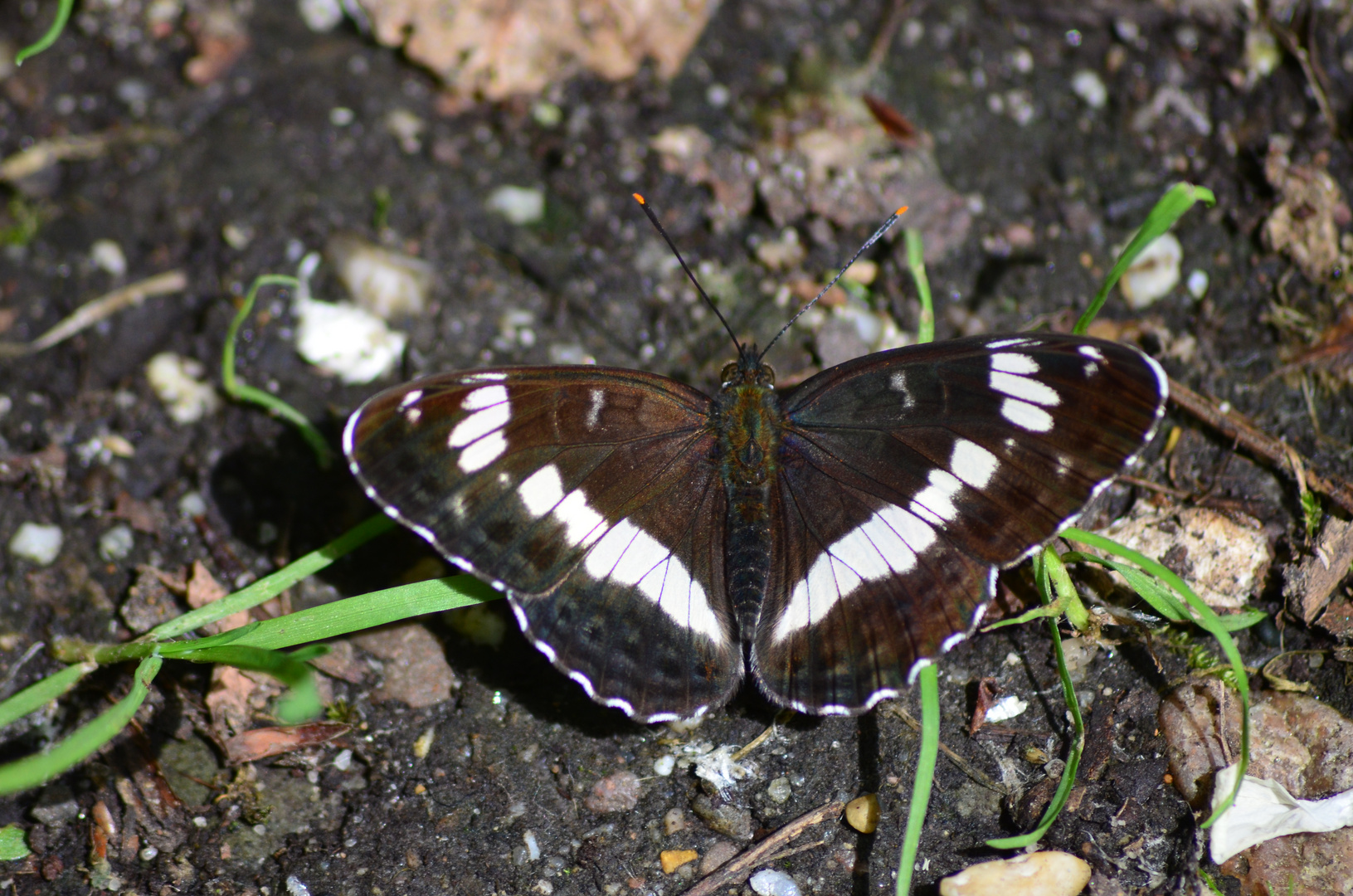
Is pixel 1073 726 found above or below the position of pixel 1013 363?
below

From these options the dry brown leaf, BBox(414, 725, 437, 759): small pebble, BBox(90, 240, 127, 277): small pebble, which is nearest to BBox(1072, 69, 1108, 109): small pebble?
the dry brown leaf

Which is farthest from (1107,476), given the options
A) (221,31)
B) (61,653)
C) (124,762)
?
(221,31)

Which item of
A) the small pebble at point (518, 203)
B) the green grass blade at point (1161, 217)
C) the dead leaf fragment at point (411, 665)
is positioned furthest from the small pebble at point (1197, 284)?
the dead leaf fragment at point (411, 665)

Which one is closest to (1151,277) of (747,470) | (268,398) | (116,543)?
(747,470)

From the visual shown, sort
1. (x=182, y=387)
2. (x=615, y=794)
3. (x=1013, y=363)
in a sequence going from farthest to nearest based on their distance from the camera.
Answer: (x=182, y=387), (x=615, y=794), (x=1013, y=363)

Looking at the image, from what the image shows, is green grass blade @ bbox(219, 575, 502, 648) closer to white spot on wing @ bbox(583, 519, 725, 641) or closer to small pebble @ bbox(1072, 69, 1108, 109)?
white spot on wing @ bbox(583, 519, 725, 641)

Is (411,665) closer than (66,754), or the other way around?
(66,754)

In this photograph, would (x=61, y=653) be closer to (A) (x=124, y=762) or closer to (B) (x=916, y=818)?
(A) (x=124, y=762)

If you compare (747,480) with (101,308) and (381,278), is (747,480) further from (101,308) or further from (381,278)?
(101,308)
